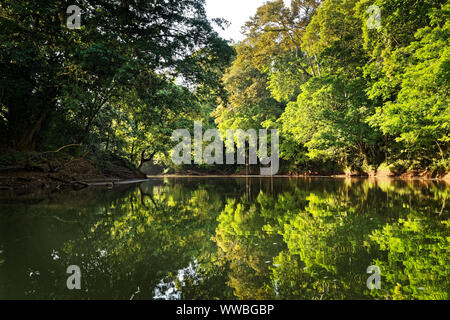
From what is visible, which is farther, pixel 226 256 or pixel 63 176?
pixel 63 176

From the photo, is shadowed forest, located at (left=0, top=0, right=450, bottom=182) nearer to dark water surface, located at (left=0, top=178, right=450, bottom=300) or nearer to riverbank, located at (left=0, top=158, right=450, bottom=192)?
riverbank, located at (left=0, top=158, right=450, bottom=192)

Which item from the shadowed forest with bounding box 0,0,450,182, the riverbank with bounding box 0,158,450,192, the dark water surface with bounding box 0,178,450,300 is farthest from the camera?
the riverbank with bounding box 0,158,450,192

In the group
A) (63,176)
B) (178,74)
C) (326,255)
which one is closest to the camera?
(326,255)

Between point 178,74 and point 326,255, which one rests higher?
point 178,74

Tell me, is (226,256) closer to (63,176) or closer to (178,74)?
(178,74)

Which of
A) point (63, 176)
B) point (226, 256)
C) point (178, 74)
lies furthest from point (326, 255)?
point (63, 176)

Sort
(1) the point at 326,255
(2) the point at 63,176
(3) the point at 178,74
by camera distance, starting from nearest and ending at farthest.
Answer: (1) the point at 326,255 < (3) the point at 178,74 < (2) the point at 63,176

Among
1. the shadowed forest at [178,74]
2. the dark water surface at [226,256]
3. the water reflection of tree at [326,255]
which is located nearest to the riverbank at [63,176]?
the shadowed forest at [178,74]

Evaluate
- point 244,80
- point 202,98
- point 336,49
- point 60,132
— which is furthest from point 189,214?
point 244,80

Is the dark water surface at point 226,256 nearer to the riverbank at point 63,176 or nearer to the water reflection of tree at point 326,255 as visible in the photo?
the water reflection of tree at point 326,255

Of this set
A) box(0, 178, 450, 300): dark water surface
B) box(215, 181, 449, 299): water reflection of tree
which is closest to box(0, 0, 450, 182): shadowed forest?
box(0, 178, 450, 300): dark water surface

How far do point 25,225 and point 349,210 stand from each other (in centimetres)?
520

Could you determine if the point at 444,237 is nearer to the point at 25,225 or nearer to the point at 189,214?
the point at 189,214

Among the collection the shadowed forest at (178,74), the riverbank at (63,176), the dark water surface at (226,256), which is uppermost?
the shadowed forest at (178,74)
